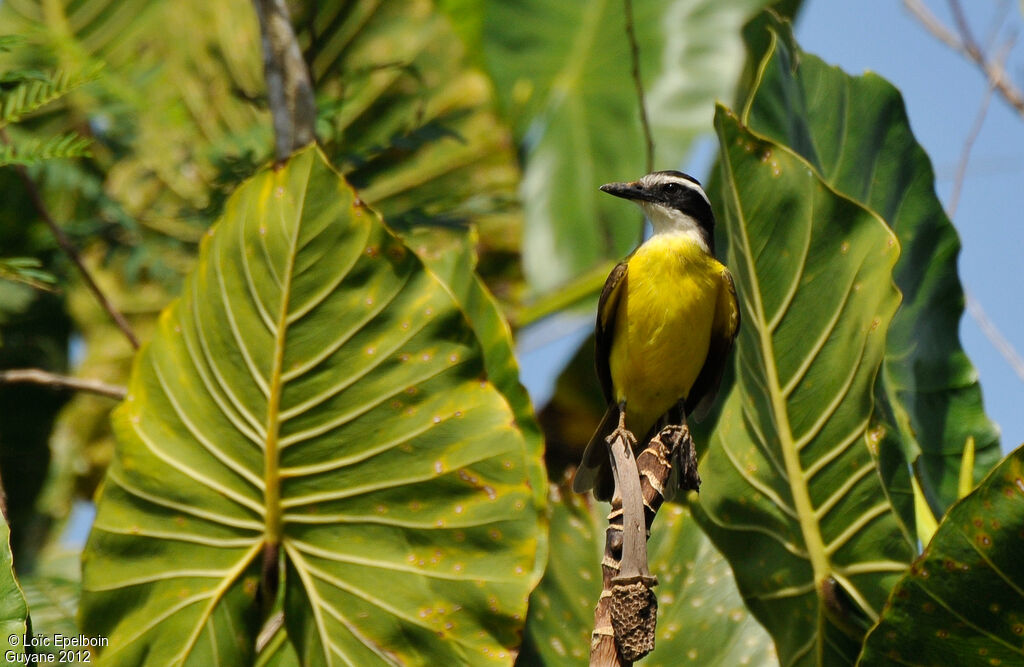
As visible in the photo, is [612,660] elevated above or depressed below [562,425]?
above

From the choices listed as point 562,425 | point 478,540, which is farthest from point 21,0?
point 478,540

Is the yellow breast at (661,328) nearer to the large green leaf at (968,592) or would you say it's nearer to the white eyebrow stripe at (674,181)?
the white eyebrow stripe at (674,181)

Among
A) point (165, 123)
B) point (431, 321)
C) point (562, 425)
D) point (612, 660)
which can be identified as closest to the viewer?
point (612, 660)

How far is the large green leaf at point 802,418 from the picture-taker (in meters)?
3.18

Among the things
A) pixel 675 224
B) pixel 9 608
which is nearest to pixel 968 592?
pixel 675 224

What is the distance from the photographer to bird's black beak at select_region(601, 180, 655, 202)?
11.3 ft

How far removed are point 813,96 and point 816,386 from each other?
1075 millimetres

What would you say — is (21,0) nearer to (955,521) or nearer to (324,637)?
(324,637)

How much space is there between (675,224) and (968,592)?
1454mm

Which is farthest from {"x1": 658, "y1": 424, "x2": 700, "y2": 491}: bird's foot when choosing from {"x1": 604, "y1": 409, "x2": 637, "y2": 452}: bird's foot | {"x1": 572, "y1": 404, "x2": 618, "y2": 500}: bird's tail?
{"x1": 572, "y1": 404, "x2": 618, "y2": 500}: bird's tail

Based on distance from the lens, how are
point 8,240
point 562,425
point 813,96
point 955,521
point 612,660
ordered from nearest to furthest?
point 612,660
point 955,521
point 813,96
point 8,240
point 562,425

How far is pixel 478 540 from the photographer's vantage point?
320 cm

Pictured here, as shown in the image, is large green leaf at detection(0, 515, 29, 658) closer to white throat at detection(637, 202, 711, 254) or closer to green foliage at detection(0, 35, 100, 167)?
green foliage at detection(0, 35, 100, 167)

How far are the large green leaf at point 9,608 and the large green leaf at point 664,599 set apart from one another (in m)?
1.38
